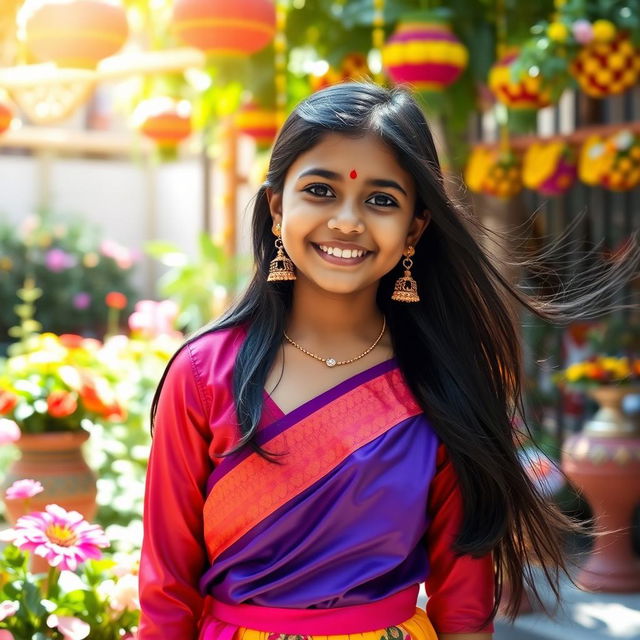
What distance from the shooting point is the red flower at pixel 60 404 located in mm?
3148

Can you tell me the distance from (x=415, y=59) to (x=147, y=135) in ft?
7.14

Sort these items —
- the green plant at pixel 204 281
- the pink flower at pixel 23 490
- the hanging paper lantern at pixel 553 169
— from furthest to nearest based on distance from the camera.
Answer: the green plant at pixel 204 281 < the hanging paper lantern at pixel 553 169 < the pink flower at pixel 23 490

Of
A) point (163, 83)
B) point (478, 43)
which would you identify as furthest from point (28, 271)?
point (478, 43)

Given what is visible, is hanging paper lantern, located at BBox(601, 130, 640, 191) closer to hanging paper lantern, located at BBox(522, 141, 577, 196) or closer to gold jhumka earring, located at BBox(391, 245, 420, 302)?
hanging paper lantern, located at BBox(522, 141, 577, 196)

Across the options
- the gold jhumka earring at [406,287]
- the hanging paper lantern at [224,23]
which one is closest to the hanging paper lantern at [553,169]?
the hanging paper lantern at [224,23]

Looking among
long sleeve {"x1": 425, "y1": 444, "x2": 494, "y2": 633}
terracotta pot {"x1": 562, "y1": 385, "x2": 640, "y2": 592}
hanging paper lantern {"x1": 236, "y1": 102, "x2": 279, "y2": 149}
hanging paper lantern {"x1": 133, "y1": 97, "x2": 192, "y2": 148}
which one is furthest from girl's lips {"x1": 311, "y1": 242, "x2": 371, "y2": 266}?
hanging paper lantern {"x1": 133, "y1": 97, "x2": 192, "y2": 148}

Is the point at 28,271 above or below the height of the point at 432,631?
below

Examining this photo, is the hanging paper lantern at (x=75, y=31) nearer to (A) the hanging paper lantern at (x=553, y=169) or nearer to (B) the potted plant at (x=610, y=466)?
(A) the hanging paper lantern at (x=553, y=169)

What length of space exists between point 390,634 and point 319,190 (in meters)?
0.66

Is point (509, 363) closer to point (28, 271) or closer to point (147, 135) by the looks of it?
point (147, 135)

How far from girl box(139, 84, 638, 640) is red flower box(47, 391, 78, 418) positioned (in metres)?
1.50

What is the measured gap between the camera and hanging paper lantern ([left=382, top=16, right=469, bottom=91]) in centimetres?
364

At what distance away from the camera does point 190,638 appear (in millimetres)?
1642

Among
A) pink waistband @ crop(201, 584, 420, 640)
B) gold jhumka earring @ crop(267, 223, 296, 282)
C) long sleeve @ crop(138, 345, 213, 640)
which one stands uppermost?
gold jhumka earring @ crop(267, 223, 296, 282)
